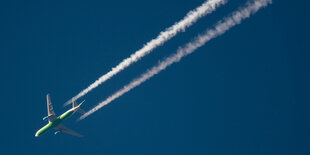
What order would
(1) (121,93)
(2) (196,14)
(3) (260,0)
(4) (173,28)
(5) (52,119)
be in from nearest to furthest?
(3) (260,0) < (2) (196,14) < (4) (173,28) < (1) (121,93) < (5) (52,119)

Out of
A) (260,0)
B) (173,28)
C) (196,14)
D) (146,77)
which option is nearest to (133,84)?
(146,77)

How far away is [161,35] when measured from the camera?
3434 centimetres

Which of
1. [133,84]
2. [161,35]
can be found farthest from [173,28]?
[133,84]

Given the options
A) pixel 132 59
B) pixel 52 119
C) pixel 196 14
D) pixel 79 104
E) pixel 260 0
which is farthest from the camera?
→ pixel 52 119

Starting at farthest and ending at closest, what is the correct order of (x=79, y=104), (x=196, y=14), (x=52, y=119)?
(x=52, y=119) < (x=79, y=104) < (x=196, y=14)

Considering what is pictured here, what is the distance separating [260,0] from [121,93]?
17.9 metres

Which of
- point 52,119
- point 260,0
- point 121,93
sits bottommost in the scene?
point 260,0

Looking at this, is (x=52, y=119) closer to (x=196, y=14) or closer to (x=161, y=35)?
(x=161, y=35)

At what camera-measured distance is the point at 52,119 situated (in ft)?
151

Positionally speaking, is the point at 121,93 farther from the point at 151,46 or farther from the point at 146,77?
the point at 151,46

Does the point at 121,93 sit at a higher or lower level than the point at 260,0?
higher

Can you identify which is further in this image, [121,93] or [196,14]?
[121,93]

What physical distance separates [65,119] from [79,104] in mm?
3623

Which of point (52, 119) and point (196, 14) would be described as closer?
point (196, 14)
